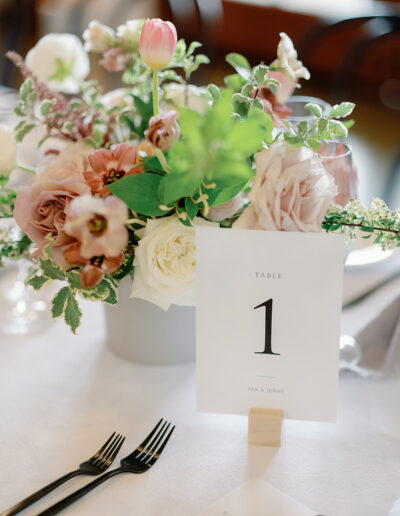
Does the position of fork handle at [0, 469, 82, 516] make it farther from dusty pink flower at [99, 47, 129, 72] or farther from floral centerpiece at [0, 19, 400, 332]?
dusty pink flower at [99, 47, 129, 72]

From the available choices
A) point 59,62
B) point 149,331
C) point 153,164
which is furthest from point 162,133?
point 59,62

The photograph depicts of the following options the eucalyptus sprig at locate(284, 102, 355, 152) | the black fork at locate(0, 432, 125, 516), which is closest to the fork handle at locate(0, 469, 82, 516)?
the black fork at locate(0, 432, 125, 516)

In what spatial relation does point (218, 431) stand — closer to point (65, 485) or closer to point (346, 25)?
point (65, 485)

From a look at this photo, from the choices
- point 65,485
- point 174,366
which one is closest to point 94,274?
point 65,485

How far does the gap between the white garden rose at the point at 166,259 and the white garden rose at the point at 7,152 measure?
307mm

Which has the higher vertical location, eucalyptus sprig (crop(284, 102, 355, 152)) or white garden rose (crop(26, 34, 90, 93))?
white garden rose (crop(26, 34, 90, 93))

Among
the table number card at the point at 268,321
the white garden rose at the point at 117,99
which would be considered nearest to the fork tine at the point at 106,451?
the table number card at the point at 268,321

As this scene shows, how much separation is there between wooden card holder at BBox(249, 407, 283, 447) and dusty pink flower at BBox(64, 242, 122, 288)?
0.31 m

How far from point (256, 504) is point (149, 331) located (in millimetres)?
329

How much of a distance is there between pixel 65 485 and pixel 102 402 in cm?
18

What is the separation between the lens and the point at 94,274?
2.07 feet

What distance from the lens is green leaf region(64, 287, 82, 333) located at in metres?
0.80

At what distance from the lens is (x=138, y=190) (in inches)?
29.2

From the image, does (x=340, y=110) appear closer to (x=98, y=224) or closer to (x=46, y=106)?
(x=98, y=224)
